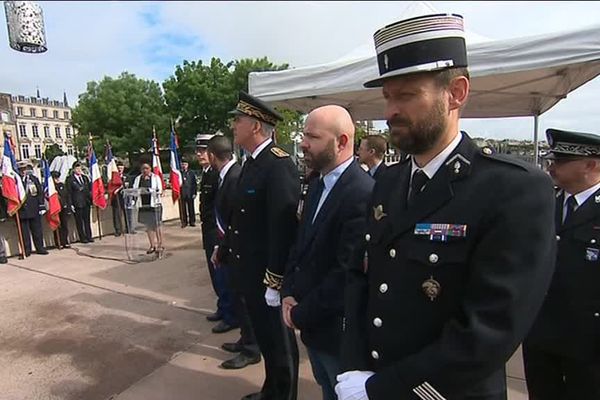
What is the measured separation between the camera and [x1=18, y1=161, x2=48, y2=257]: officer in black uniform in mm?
7512

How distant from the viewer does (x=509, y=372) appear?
3176 mm

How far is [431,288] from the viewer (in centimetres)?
109

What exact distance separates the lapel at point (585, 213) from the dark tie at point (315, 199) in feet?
4.10

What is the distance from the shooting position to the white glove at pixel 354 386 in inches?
47.2

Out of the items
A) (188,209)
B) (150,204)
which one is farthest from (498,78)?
(188,209)

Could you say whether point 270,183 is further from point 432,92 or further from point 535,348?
point 535,348

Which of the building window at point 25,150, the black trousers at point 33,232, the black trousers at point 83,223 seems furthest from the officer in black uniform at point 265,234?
the building window at point 25,150

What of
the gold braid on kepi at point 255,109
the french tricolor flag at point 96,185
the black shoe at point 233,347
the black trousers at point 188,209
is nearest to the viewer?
the gold braid on kepi at point 255,109

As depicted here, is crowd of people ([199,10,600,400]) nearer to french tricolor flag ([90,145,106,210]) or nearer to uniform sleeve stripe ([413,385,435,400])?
uniform sleeve stripe ([413,385,435,400])

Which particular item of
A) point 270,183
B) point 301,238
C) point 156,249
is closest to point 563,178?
point 301,238

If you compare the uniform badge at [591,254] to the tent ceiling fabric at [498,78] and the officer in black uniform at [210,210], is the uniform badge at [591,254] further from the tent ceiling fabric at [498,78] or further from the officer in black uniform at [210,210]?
the officer in black uniform at [210,210]

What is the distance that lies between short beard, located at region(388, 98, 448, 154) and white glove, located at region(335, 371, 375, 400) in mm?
713

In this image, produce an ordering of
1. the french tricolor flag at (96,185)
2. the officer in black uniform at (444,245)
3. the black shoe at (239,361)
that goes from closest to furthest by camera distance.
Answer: the officer in black uniform at (444,245) < the black shoe at (239,361) < the french tricolor flag at (96,185)

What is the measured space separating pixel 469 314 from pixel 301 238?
1182 mm
